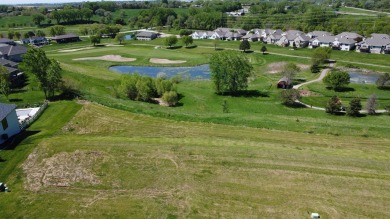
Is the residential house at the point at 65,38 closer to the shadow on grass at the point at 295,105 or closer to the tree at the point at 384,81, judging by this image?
the shadow on grass at the point at 295,105

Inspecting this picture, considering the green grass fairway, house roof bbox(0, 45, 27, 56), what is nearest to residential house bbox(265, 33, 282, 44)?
house roof bbox(0, 45, 27, 56)

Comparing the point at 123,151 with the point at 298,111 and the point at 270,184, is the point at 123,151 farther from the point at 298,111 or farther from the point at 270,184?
the point at 298,111

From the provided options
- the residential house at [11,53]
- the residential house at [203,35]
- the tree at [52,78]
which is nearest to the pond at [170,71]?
the residential house at [11,53]

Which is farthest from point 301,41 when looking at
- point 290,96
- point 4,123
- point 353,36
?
point 4,123

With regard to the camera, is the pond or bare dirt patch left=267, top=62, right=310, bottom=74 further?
bare dirt patch left=267, top=62, right=310, bottom=74

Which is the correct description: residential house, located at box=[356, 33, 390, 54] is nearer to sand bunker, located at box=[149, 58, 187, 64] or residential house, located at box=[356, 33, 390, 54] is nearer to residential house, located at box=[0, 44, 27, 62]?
sand bunker, located at box=[149, 58, 187, 64]

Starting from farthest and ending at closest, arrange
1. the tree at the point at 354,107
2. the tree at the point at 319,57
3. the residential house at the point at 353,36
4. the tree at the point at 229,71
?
1. the residential house at the point at 353,36
2. the tree at the point at 319,57
3. the tree at the point at 229,71
4. the tree at the point at 354,107

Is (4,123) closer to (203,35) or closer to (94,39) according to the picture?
(94,39)
